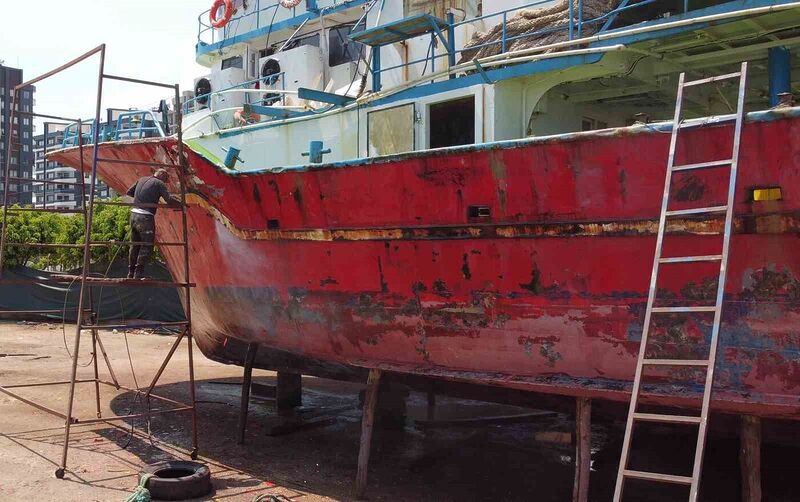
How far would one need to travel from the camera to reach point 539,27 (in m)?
6.41

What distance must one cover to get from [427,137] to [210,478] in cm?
368

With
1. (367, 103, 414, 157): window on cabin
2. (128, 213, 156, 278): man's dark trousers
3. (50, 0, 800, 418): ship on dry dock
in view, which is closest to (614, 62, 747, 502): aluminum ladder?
(50, 0, 800, 418): ship on dry dock

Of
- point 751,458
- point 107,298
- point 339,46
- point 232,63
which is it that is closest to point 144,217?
point 751,458

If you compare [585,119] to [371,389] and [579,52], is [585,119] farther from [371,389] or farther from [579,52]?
[371,389]

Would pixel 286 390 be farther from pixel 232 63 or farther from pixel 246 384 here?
pixel 232 63

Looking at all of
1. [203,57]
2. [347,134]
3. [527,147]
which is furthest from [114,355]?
[527,147]

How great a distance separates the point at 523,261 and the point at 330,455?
3134 mm

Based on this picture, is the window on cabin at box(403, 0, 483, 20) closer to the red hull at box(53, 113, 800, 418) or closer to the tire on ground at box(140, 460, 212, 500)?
the red hull at box(53, 113, 800, 418)

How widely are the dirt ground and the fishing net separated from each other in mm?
3879

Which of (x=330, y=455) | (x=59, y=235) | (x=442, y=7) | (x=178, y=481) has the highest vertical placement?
(x=442, y=7)

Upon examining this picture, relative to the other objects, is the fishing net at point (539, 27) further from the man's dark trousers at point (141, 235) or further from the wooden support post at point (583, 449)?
the man's dark trousers at point (141, 235)

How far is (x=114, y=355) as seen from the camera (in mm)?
13141

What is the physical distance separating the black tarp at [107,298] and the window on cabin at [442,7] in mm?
11535

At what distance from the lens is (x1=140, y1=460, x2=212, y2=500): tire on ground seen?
5332 millimetres
